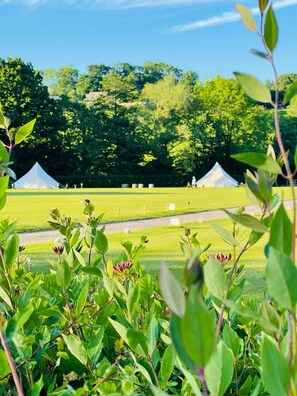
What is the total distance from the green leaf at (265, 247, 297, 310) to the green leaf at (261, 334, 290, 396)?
0.18 ft

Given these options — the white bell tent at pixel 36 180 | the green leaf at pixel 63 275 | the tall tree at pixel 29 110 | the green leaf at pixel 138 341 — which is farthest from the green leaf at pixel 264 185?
the tall tree at pixel 29 110

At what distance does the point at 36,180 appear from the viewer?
36500mm

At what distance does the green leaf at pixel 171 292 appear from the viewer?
37 centimetres

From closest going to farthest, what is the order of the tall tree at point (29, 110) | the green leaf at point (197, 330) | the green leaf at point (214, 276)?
1. the green leaf at point (197, 330)
2. the green leaf at point (214, 276)
3. the tall tree at point (29, 110)

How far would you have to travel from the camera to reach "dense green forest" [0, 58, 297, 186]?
40062mm

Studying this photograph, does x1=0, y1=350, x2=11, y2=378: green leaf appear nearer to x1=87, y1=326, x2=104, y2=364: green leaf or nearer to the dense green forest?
x1=87, y1=326, x2=104, y2=364: green leaf

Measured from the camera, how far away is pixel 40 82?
42.0 meters

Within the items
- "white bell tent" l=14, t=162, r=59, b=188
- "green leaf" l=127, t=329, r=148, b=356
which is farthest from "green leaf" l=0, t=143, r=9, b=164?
"white bell tent" l=14, t=162, r=59, b=188

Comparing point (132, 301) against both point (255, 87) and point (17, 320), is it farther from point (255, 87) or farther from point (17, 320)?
→ point (255, 87)

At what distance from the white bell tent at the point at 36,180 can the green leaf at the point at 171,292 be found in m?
36.7

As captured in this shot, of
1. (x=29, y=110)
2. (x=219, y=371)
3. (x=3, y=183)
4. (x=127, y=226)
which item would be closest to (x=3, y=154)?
(x=3, y=183)

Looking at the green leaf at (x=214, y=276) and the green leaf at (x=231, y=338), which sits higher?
the green leaf at (x=214, y=276)

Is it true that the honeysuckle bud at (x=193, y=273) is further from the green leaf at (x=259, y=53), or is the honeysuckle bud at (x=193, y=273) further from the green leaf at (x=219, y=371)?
the green leaf at (x=259, y=53)

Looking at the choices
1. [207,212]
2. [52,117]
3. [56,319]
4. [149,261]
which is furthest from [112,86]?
[56,319]
